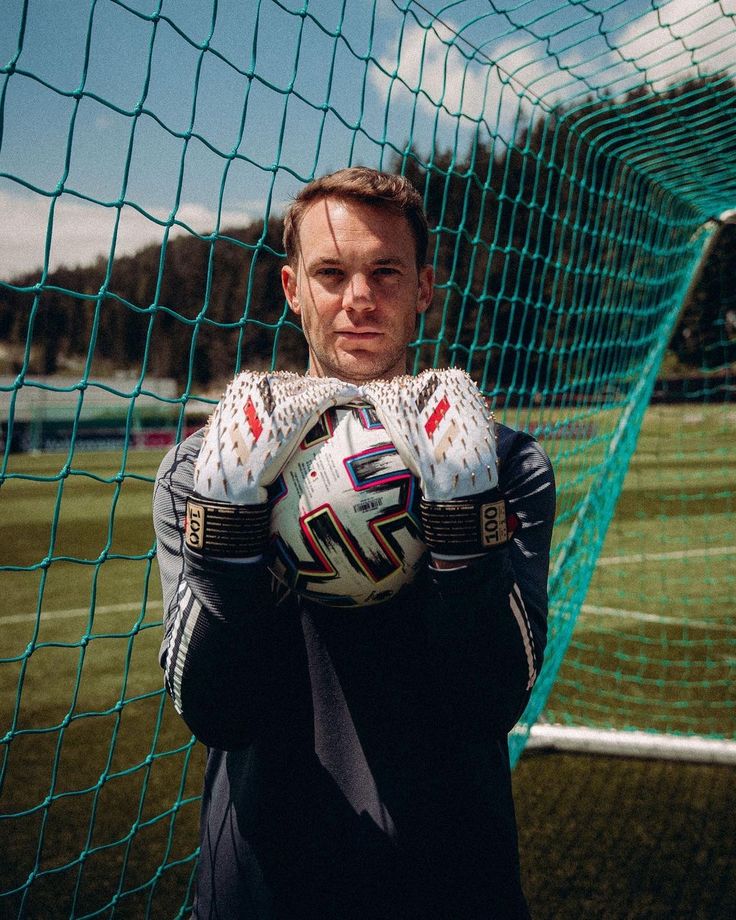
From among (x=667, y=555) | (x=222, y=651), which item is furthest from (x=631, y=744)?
(x=667, y=555)

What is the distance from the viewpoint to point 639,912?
7.41ft

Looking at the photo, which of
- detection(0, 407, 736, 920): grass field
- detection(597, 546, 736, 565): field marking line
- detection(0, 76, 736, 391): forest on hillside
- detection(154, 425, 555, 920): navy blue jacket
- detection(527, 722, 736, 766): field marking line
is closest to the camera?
detection(154, 425, 555, 920): navy blue jacket

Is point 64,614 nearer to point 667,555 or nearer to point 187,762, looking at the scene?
point 187,762

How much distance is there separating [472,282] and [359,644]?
944 cm

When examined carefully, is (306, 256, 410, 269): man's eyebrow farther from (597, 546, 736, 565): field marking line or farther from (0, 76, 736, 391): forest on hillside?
(597, 546, 736, 565): field marking line

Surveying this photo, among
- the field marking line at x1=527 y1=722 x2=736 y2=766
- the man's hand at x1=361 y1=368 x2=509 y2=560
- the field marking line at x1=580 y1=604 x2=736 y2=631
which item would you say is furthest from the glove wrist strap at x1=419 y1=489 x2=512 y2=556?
the field marking line at x1=580 y1=604 x2=736 y2=631

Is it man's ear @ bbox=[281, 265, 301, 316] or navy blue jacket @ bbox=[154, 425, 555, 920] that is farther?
man's ear @ bbox=[281, 265, 301, 316]

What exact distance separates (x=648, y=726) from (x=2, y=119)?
3459mm

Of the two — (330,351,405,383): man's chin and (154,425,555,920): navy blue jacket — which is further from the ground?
(330,351,405,383): man's chin

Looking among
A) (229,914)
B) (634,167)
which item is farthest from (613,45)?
(229,914)

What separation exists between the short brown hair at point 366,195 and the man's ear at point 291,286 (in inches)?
0.6

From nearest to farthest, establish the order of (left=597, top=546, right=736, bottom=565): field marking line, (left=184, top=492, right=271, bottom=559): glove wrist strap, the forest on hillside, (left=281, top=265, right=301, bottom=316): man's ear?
(left=184, top=492, right=271, bottom=559): glove wrist strap
(left=281, top=265, right=301, bottom=316): man's ear
the forest on hillside
(left=597, top=546, right=736, bottom=565): field marking line

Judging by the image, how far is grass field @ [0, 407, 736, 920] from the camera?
2.27 m

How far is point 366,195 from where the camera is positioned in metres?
1.29
